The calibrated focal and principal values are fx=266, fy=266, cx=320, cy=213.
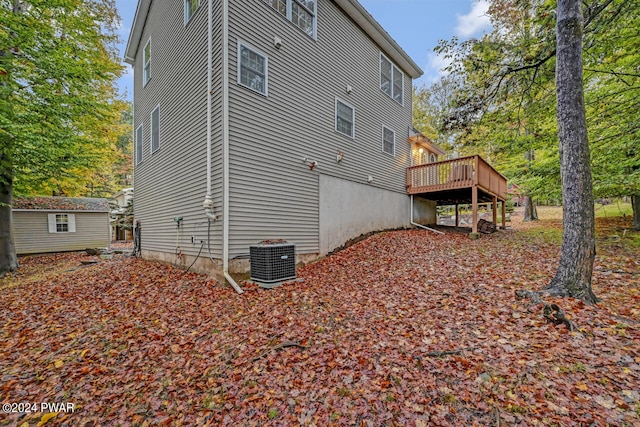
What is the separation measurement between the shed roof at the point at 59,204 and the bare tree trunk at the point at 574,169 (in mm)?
20897

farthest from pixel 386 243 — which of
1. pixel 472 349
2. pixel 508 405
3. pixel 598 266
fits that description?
pixel 508 405

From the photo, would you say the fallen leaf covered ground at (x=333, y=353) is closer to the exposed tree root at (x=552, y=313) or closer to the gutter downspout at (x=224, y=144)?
the exposed tree root at (x=552, y=313)

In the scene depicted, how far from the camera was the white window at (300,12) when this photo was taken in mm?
7172

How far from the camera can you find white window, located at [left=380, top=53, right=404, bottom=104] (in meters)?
11.0

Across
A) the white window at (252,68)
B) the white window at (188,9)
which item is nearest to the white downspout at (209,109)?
the white window at (252,68)

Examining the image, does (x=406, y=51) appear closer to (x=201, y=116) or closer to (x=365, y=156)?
(x=365, y=156)

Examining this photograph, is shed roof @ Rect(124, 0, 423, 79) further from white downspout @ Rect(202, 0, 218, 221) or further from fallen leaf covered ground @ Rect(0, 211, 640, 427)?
fallen leaf covered ground @ Rect(0, 211, 640, 427)

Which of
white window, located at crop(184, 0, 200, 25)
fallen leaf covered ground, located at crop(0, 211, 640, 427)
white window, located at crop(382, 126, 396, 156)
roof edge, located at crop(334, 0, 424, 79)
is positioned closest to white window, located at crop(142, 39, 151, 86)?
white window, located at crop(184, 0, 200, 25)

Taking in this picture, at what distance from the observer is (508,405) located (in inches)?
92.6

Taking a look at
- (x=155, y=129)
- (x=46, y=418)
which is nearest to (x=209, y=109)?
(x=155, y=129)

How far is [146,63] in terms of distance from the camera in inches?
384

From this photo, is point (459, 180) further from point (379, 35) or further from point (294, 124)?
point (294, 124)

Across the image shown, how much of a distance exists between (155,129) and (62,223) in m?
11.5

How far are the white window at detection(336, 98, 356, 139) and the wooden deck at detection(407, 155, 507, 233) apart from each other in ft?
13.4
